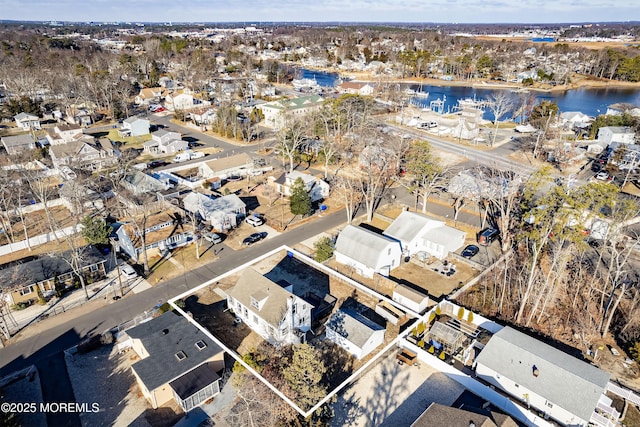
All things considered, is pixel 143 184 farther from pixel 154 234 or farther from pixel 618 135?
pixel 618 135

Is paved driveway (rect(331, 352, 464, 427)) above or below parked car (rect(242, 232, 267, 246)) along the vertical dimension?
below

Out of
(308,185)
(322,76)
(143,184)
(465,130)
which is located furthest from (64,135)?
(322,76)

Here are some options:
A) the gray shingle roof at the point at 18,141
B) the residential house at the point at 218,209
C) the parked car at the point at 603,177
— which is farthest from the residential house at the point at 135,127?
the parked car at the point at 603,177

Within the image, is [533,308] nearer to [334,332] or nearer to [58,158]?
[334,332]

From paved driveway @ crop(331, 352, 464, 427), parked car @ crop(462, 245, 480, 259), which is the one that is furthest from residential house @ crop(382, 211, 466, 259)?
paved driveway @ crop(331, 352, 464, 427)

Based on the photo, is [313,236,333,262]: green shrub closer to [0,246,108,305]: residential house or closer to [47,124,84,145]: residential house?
[0,246,108,305]: residential house

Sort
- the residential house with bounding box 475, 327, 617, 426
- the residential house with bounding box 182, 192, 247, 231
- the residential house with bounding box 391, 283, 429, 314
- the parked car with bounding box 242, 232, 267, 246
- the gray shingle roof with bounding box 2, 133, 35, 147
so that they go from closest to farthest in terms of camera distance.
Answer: the residential house with bounding box 475, 327, 617, 426, the residential house with bounding box 391, 283, 429, 314, the parked car with bounding box 242, 232, 267, 246, the residential house with bounding box 182, 192, 247, 231, the gray shingle roof with bounding box 2, 133, 35, 147
